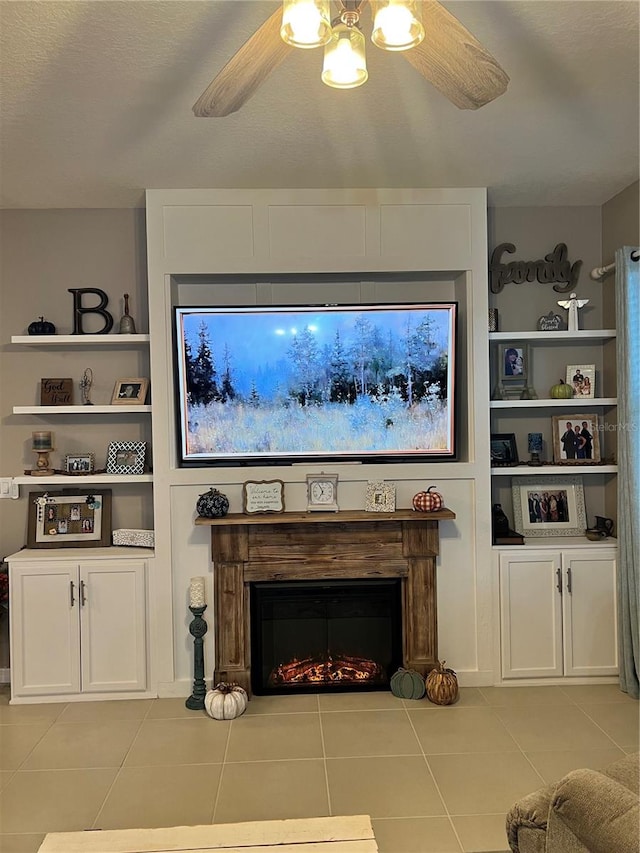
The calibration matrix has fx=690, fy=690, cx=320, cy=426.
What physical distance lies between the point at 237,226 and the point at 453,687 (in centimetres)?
274

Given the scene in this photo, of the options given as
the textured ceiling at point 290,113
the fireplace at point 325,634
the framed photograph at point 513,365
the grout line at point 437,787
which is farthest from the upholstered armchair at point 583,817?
the framed photograph at point 513,365

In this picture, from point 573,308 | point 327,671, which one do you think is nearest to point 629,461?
point 573,308

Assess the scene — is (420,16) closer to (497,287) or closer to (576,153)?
(576,153)

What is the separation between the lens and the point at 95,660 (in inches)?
149

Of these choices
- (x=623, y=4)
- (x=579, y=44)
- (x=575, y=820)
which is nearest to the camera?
(x=575, y=820)

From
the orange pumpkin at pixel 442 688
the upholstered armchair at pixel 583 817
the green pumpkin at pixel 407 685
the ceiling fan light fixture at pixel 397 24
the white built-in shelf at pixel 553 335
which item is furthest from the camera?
the white built-in shelf at pixel 553 335

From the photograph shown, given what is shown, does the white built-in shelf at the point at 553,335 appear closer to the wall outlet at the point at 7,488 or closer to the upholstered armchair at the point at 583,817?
the upholstered armchair at the point at 583,817

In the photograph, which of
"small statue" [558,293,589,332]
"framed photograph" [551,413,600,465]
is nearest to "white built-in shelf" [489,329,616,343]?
"small statue" [558,293,589,332]

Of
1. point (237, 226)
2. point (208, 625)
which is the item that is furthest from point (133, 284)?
point (208, 625)

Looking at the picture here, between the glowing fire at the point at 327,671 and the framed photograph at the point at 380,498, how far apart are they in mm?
870

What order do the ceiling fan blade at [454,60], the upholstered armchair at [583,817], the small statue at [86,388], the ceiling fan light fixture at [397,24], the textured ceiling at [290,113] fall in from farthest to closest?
the small statue at [86,388] < the textured ceiling at [290,113] < the ceiling fan blade at [454,60] < the ceiling fan light fixture at [397,24] < the upholstered armchair at [583,817]

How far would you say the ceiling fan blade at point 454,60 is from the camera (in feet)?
5.39

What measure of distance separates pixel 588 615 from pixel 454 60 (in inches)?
125

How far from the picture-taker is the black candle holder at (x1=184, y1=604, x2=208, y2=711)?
12.0ft
